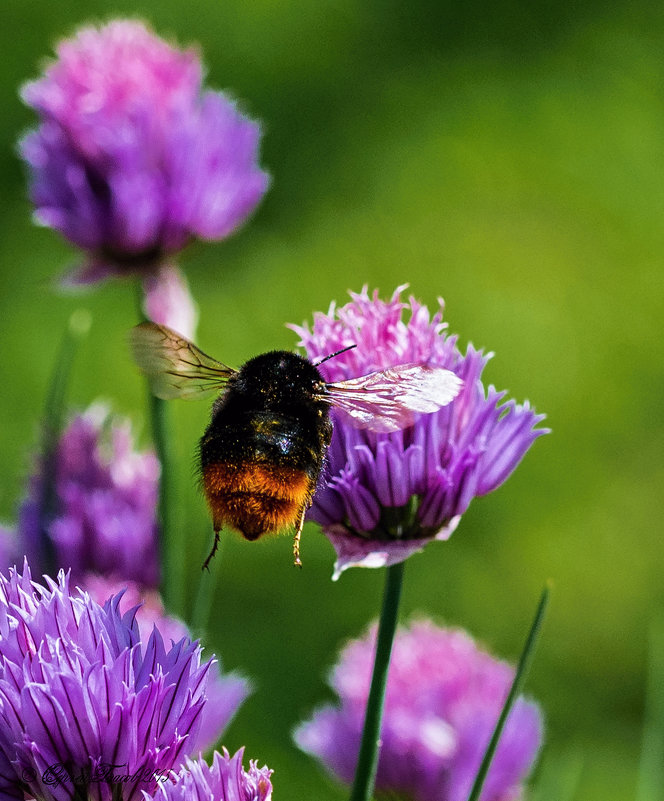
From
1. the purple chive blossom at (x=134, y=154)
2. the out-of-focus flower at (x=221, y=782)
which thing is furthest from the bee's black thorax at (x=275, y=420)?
the purple chive blossom at (x=134, y=154)

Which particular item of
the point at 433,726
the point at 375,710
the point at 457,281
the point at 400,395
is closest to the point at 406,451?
the point at 400,395

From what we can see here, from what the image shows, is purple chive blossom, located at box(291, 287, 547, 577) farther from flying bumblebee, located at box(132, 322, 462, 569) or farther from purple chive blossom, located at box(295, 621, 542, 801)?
purple chive blossom, located at box(295, 621, 542, 801)

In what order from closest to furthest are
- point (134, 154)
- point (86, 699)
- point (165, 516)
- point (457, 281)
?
point (86, 699)
point (165, 516)
point (134, 154)
point (457, 281)

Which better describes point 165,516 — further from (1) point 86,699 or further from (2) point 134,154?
(1) point 86,699

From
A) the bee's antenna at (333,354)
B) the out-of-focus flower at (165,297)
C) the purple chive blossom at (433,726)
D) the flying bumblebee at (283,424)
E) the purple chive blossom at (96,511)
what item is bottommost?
the purple chive blossom at (433,726)

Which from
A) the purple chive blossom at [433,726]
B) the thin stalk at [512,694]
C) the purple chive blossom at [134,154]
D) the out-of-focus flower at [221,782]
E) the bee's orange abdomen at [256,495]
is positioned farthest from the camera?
the purple chive blossom at [134,154]

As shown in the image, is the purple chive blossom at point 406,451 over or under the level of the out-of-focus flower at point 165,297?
under

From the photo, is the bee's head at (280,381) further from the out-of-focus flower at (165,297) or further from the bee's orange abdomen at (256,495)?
the out-of-focus flower at (165,297)
